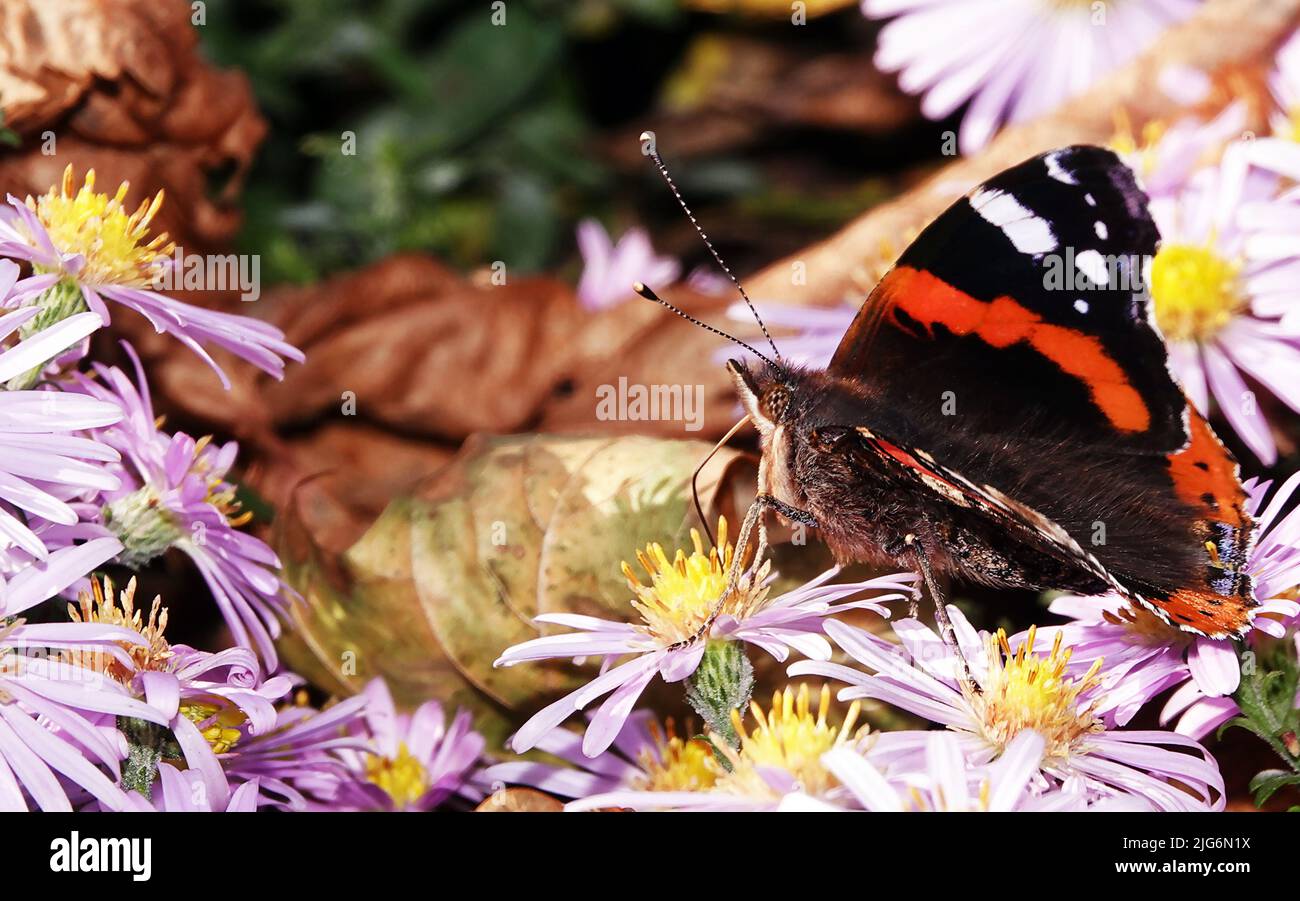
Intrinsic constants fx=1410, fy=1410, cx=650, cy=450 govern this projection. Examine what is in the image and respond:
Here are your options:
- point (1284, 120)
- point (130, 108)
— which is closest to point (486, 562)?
point (130, 108)

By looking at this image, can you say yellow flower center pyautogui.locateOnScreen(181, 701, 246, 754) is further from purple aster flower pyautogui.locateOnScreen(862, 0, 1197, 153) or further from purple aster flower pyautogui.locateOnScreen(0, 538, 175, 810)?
purple aster flower pyautogui.locateOnScreen(862, 0, 1197, 153)

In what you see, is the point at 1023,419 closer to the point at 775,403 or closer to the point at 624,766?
the point at 775,403

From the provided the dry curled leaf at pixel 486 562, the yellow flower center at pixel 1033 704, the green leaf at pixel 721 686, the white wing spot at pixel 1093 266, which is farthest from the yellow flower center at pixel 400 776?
the white wing spot at pixel 1093 266

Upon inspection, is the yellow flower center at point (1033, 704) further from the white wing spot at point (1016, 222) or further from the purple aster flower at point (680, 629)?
the white wing spot at point (1016, 222)

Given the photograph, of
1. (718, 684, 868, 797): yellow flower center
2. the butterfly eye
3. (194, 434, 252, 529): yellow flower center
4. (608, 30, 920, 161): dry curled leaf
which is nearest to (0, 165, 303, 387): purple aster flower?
(194, 434, 252, 529): yellow flower center

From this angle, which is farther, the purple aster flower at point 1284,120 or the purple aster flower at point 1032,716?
the purple aster flower at point 1284,120
